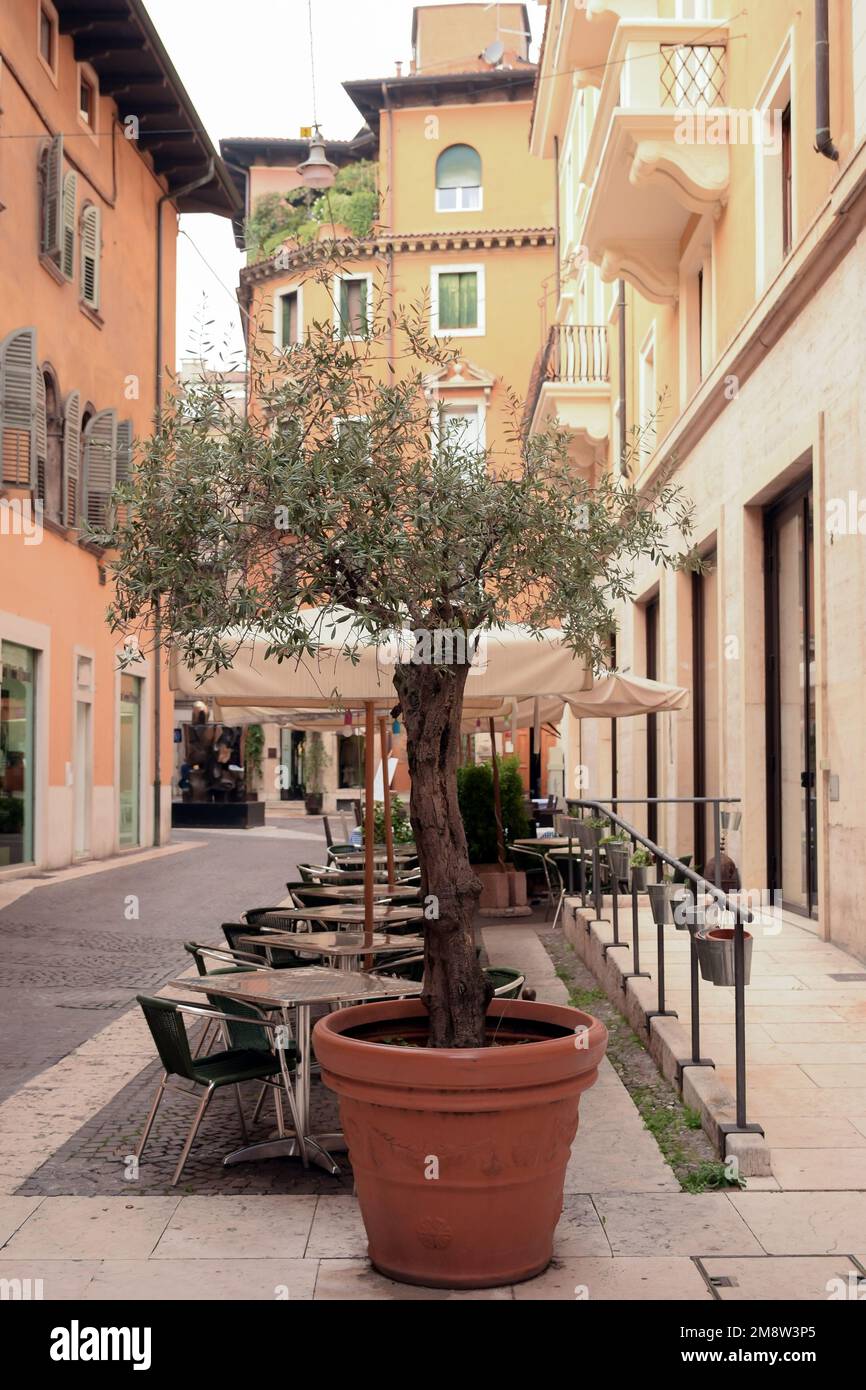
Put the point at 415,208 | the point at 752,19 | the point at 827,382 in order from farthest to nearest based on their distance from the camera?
the point at 415,208
the point at 752,19
the point at 827,382

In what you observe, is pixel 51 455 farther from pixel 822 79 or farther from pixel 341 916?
pixel 341 916

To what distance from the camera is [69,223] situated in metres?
20.8

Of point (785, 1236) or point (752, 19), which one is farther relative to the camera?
point (752, 19)

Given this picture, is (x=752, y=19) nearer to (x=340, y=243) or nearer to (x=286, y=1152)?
(x=340, y=243)

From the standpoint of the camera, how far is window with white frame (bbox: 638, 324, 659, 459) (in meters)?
19.2

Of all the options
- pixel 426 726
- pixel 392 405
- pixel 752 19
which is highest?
pixel 752 19

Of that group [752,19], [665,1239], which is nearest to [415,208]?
[752,19]

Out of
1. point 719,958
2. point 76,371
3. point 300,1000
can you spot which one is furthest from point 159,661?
point 719,958

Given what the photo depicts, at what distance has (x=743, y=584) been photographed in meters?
13.2

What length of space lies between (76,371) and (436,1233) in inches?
736

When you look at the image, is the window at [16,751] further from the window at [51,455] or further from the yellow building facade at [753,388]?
the yellow building facade at [753,388]

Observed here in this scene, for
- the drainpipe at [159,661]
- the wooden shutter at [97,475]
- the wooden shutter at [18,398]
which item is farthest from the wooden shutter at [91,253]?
the wooden shutter at [18,398]

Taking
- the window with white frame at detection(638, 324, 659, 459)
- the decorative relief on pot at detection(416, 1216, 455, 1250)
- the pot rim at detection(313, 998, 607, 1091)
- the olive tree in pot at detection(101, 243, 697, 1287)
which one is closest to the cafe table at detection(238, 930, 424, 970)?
the olive tree in pot at detection(101, 243, 697, 1287)

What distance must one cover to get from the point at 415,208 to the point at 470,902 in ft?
119
